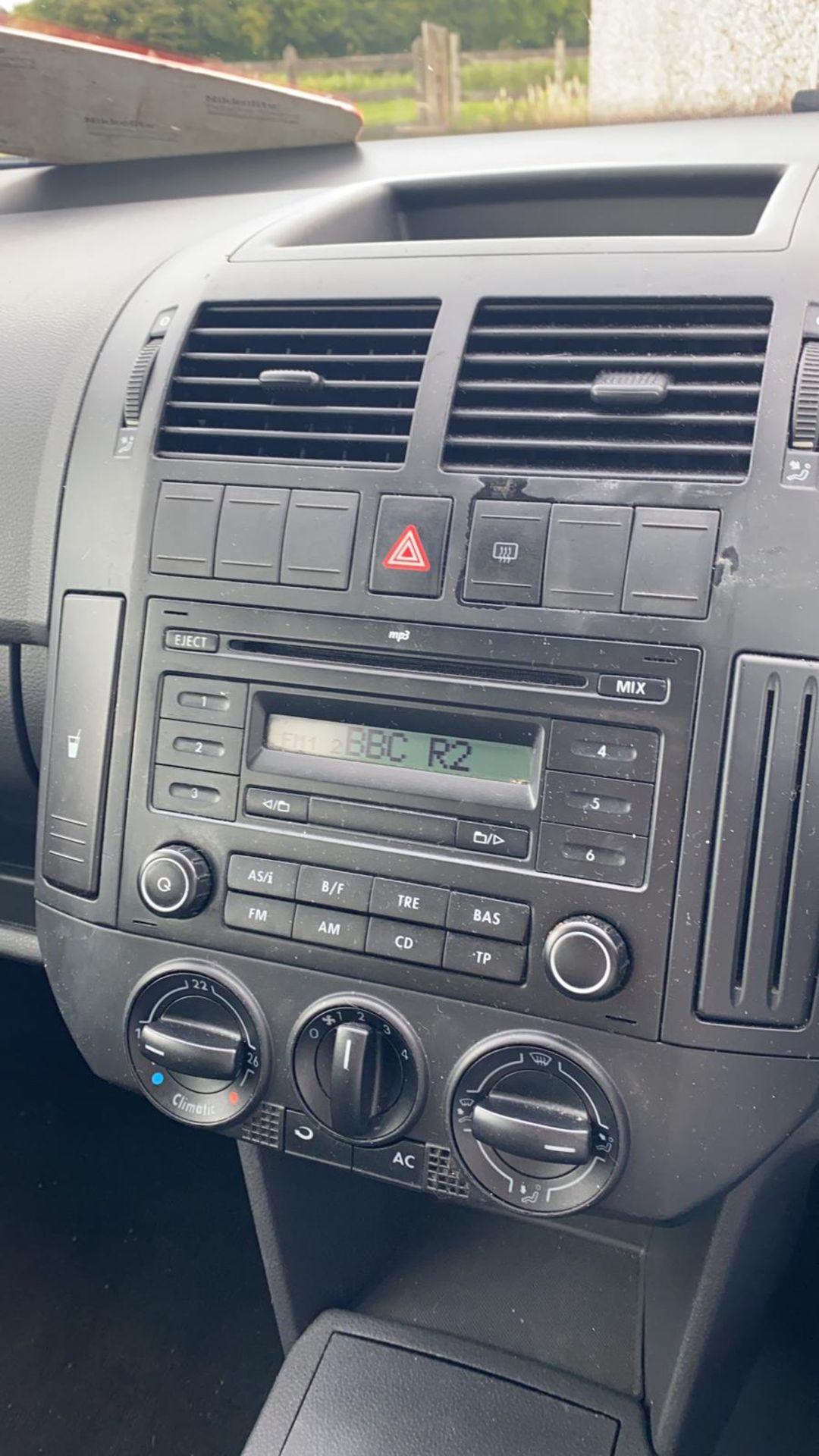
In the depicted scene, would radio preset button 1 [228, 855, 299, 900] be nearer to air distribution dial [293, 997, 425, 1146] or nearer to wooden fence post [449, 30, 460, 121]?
air distribution dial [293, 997, 425, 1146]

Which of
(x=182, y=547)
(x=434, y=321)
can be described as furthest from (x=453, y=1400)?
(x=434, y=321)

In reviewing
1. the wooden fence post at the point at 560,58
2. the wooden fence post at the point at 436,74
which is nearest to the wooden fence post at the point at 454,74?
the wooden fence post at the point at 436,74

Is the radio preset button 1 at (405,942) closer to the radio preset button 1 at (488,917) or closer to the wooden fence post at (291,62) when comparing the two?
the radio preset button 1 at (488,917)

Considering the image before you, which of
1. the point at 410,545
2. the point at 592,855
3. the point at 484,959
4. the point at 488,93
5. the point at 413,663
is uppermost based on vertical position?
the point at 488,93

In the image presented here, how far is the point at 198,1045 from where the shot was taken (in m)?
1.12

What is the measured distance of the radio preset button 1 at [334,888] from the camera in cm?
104

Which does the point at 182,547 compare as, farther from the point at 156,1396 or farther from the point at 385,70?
the point at 156,1396

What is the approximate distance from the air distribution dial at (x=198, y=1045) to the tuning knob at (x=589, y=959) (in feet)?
1.01

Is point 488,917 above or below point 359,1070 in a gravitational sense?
above

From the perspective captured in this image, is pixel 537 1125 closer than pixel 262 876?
Yes

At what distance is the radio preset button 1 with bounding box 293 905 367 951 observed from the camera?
105cm

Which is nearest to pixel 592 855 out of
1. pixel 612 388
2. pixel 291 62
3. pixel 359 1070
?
pixel 359 1070

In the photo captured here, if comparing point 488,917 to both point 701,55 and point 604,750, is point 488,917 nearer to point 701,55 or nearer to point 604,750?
point 604,750

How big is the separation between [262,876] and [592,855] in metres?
0.31
